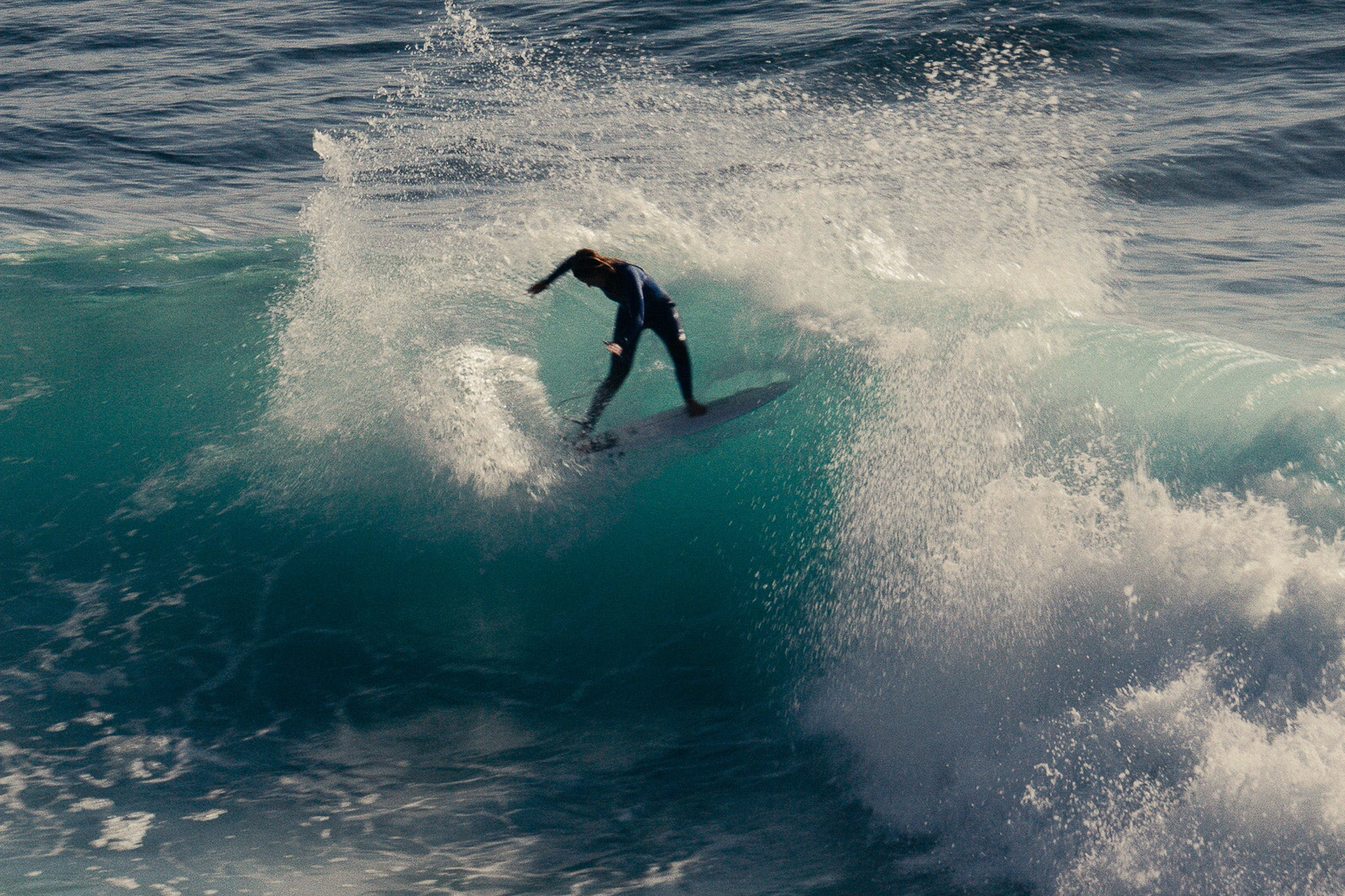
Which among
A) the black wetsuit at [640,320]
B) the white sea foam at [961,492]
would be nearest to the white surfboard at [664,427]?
the black wetsuit at [640,320]

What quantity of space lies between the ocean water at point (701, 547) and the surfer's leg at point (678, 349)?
478 millimetres

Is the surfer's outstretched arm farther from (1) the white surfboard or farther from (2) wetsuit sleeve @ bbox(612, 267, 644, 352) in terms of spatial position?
(1) the white surfboard

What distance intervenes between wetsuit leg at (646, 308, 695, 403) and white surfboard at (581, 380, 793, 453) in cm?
24

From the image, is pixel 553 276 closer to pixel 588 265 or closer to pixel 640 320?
pixel 588 265

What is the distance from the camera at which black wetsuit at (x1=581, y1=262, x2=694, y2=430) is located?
6.36 m

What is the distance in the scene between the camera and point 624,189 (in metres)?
12.8

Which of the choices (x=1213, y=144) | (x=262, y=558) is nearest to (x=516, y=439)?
(x=262, y=558)

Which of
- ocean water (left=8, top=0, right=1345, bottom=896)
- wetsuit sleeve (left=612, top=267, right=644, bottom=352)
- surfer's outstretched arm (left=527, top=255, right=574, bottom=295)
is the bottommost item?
ocean water (left=8, top=0, right=1345, bottom=896)

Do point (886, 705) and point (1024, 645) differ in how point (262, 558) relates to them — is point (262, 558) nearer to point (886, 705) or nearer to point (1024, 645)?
point (886, 705)

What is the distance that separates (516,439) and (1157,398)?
410 cm

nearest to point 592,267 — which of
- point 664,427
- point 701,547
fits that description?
point 664,427

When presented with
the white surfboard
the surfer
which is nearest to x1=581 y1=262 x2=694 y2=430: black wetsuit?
the surfer

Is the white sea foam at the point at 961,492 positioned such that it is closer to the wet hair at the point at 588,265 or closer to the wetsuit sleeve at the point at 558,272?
the wetsuit sleeve at the point at 558,272

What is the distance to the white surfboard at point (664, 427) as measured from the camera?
685cm
